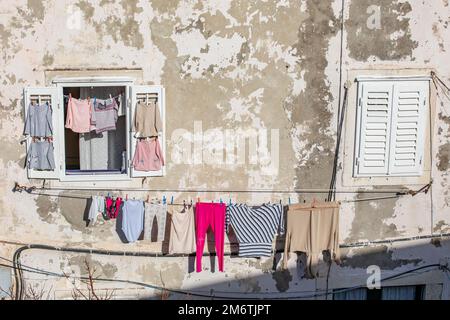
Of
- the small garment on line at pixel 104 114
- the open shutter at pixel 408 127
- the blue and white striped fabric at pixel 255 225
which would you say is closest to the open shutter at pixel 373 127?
the open shutter at pixel 408 127

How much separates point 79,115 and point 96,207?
149 cm

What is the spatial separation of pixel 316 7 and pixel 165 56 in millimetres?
2474

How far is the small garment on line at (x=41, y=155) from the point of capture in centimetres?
1091

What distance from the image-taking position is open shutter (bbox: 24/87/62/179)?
10797mm

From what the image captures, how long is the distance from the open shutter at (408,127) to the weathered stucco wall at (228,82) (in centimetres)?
29

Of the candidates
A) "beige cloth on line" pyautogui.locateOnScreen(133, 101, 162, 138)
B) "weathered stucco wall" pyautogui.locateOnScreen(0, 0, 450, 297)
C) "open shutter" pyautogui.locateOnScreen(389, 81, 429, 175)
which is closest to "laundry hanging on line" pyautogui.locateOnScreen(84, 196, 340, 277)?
"weathered stucco wall" pyautogui.locateOnScreen(0, 0, 450, 297)

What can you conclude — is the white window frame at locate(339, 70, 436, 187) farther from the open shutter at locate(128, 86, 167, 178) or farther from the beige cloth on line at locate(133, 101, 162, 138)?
the beige cloth on line at locate(133, 101, 162, 138)

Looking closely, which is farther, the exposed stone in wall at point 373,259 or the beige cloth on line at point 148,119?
the exposed stone in wall at point 373,259

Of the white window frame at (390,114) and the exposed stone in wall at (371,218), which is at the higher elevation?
the white window frame at (390,114)

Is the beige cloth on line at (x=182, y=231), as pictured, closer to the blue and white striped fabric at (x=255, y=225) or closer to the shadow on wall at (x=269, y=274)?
the shadow on wall at (x=269, y=274)

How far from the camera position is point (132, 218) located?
11078mm

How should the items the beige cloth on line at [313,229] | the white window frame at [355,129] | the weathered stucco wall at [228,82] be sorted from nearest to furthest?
the weathered stucco wall at [228,82], the white window frame at [355,129], the beige cloth on line at [313,229]
